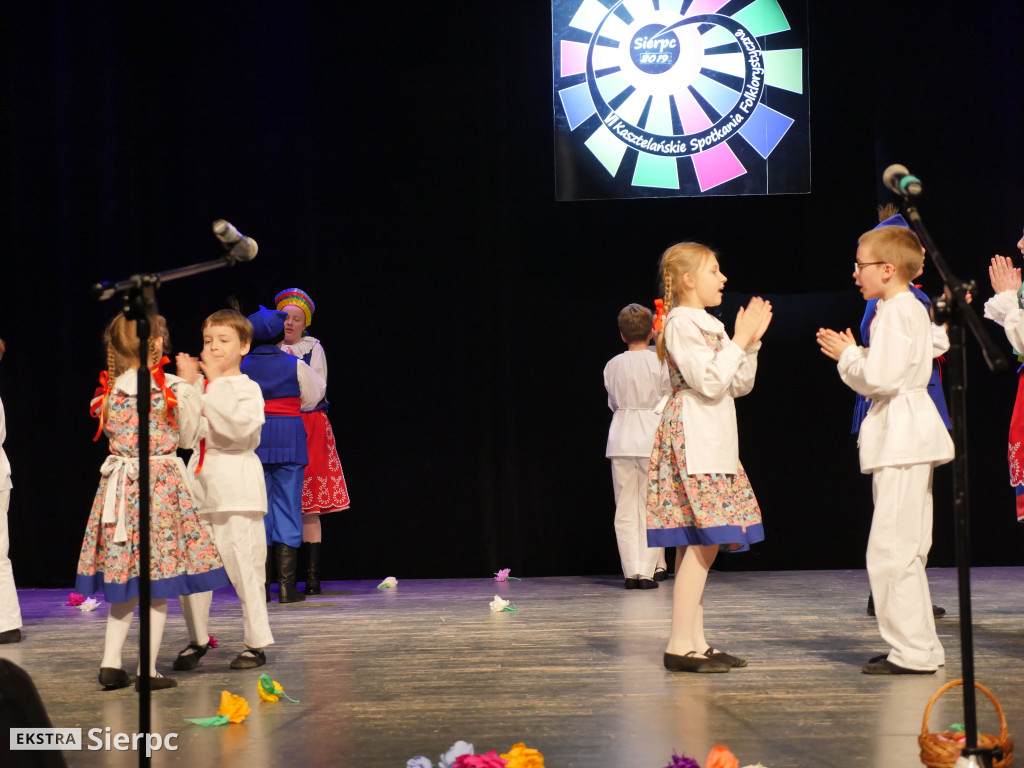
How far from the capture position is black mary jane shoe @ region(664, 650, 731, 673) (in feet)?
10.5

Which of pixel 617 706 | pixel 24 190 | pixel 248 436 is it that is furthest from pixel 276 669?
pixel 24 190

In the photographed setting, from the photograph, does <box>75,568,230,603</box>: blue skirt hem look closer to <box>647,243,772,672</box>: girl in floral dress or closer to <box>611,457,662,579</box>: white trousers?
<box>647,243,772,672</box>: girl in floral dress

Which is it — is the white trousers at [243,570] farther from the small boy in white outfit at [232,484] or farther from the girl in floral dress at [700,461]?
the girl in floral dress at [700,461]

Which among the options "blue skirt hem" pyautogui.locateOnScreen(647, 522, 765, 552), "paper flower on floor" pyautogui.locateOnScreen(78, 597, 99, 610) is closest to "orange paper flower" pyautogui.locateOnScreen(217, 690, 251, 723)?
"blue skirt hem" pyautogui.locateOnScreen(647, 522, 765, 552)

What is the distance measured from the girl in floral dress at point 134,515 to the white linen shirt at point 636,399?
258 centimetres

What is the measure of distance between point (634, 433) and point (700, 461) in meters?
2.16

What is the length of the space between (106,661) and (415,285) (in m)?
3.28

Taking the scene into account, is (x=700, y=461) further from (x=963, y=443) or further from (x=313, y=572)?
(x=313, y=572)

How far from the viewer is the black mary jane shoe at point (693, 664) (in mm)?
3191

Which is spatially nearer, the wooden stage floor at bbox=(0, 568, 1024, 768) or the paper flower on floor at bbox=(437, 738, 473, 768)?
the paper flower on floor at bbox=(437, 738, 473, 768)

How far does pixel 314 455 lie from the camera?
5402 mm

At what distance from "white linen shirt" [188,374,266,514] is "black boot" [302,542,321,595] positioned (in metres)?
1.97

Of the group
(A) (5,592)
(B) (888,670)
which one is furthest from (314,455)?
(B) (888,670)

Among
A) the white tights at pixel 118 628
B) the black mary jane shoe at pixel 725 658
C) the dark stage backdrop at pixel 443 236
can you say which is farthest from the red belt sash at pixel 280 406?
the black mary jane shoe at pixel 725 658
